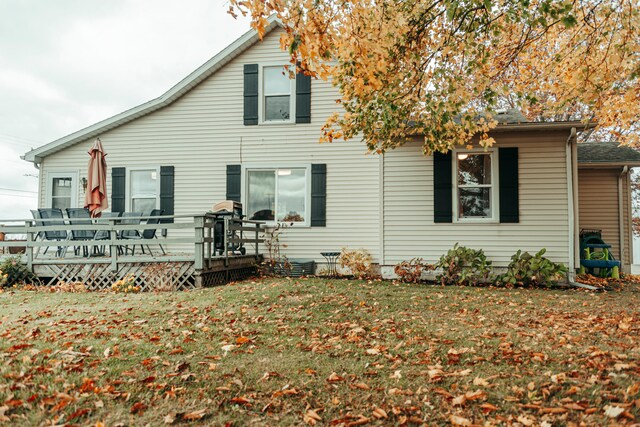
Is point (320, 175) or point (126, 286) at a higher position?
point (320, 175)

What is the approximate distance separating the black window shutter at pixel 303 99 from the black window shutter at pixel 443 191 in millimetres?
3575

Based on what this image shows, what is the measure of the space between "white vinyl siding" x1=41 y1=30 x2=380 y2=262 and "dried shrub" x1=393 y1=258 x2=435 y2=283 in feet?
3.37

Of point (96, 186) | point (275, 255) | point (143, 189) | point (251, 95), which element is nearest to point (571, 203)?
point (275, 255)

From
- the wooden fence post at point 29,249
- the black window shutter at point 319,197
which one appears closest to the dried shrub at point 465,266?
the black window shutter at point 319,197

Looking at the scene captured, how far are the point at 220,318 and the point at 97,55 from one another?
214 feet

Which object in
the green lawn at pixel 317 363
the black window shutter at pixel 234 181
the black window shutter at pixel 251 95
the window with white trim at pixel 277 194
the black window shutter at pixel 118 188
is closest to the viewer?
the green lawn at pixel 317 363

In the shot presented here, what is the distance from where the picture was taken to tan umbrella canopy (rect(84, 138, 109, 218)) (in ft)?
31.6

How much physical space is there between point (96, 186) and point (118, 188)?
101 inches

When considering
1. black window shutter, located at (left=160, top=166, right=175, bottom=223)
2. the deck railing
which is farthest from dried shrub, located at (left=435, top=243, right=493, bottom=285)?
black window shutter, located at (left=160, top=166, right=175, bottom=223)

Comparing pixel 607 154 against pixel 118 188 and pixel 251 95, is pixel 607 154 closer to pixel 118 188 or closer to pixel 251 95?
pixel 251 95

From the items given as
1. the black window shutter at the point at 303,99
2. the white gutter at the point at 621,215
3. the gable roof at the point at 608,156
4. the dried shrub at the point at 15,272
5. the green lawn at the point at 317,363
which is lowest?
the green lawn at the point at 317,363

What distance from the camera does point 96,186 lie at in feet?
31.7

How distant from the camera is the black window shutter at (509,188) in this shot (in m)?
9.75

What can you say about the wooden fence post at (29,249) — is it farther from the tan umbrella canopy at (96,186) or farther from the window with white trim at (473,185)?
the window with white trim at (473,185)
